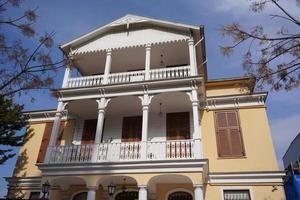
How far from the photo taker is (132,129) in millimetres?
14117

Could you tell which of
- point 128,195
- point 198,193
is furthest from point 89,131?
point 198,193

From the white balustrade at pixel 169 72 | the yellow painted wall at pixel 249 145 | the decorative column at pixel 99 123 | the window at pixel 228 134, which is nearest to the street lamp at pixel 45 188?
the decorative column at pixel 99 123

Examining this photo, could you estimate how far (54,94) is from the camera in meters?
13.5

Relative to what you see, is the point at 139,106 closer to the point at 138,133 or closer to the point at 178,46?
the point at 138,133

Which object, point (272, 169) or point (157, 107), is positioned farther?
point (157, 107)

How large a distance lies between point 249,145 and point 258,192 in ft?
6.73

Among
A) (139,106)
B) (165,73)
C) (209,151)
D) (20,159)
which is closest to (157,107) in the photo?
(139,106)

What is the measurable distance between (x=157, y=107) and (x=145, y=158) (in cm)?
353

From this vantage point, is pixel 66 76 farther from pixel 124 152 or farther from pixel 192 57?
pixel 192 57

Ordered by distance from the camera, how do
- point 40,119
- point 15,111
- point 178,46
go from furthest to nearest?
1. point 40,119
2. point 178,46
3. point 15,111

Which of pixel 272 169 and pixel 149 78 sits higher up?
pixel 149 78

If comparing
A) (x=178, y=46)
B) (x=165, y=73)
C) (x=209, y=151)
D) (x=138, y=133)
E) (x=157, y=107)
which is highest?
(x=178, y=46)

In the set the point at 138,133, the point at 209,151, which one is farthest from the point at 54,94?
the point at 209,151

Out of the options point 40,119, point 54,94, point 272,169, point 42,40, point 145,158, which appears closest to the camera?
point 42,40
